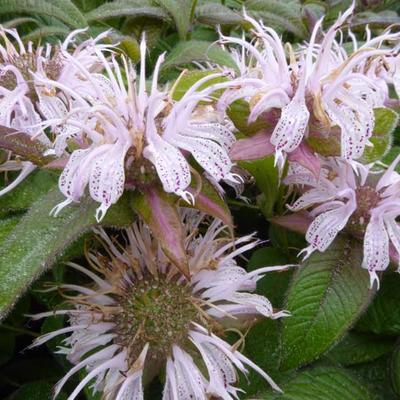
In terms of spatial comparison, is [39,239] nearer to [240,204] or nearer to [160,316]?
[160,316]

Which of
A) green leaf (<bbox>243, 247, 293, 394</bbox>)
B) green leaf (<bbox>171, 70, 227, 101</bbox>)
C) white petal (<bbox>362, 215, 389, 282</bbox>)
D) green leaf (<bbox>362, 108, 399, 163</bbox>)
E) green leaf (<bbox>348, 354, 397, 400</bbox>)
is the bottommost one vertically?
green leaf (<bbox>348, 354, 397, 400</bbox>)

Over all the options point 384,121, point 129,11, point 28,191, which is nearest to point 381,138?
point 384,121

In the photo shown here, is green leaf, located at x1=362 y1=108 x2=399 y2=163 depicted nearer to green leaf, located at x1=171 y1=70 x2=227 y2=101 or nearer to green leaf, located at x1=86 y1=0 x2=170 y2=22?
green leaf, located at x1=171 y1=70 x2=227 y2=101

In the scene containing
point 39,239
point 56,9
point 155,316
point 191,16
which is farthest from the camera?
point 191,16

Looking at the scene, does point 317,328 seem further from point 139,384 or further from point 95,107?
point 95,107

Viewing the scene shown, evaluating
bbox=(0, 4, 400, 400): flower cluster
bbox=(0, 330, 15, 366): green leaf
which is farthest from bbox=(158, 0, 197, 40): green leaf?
bbox=(0, 330, 15, 366): green leaf

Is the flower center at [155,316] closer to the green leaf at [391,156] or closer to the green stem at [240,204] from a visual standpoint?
the green stem at [240,204]
